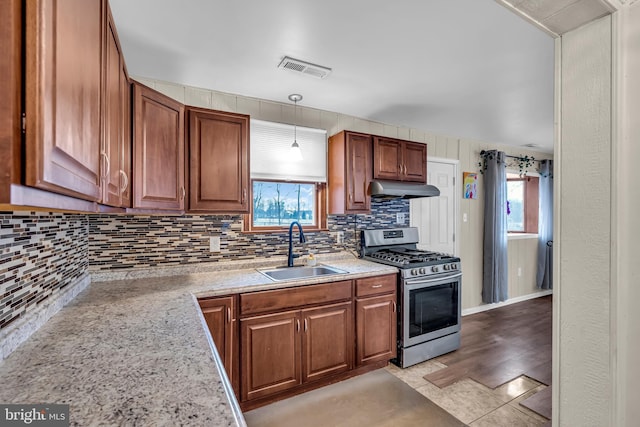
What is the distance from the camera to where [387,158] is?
119 inches

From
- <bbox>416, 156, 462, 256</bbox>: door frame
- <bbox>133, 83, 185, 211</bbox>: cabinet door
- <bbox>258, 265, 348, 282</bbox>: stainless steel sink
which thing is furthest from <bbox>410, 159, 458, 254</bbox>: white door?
<bbox>133, 83, 185, 211</bbox>: cabinet door

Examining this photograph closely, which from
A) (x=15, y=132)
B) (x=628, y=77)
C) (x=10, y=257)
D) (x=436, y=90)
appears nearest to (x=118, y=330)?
(x=10, y=257)

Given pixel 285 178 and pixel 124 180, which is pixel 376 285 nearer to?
pixel 285 178

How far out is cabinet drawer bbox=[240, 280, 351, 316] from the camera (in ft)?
6.64

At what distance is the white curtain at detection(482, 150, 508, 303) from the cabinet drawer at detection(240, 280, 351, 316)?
2.72 meters

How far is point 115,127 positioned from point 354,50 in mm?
1437

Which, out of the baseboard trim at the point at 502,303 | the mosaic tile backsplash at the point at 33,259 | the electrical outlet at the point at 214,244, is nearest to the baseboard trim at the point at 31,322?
the mosaic tile backsplash at the point at 33,259

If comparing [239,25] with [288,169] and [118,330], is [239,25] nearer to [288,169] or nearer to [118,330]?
[288,169]

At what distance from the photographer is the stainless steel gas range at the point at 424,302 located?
8.64 ft

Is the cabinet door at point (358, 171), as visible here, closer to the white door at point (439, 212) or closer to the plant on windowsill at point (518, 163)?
the white door at point (439, 212)

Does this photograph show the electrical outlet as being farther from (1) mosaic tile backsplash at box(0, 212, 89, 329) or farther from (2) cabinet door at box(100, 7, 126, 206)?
(2) cabinet door at box(100, 7, 126, 206)

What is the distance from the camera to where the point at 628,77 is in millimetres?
988

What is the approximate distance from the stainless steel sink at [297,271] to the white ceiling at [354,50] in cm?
153

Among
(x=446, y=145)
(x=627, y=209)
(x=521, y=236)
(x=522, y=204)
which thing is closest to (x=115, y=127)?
(x=627, y=209)
